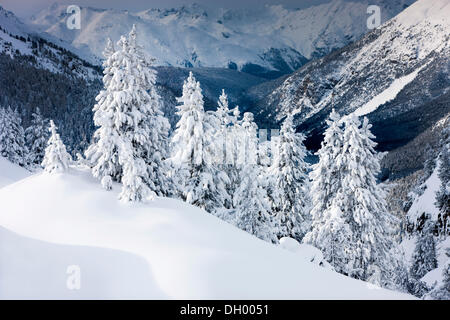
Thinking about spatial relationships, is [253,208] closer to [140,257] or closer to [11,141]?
[140,257]

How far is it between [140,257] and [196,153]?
10.5 m

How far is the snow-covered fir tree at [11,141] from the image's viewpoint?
1726 inches

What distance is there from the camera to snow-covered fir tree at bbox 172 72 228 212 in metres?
17.9

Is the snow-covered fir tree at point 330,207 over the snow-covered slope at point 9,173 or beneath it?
beneath

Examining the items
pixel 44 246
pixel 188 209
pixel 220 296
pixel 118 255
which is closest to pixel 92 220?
pixel 44 246

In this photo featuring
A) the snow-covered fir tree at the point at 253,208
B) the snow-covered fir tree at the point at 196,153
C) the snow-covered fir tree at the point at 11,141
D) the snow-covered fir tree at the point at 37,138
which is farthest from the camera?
the snow-covered fir tree at the point at 37,138

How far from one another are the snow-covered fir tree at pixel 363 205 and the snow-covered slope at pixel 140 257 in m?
9.76

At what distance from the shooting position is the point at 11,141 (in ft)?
148

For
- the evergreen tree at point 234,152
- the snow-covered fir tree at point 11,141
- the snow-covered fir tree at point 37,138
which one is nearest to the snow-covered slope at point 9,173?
the snow-covered fir tree at point 11,141

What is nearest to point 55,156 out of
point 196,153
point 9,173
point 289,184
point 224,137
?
point 196,153

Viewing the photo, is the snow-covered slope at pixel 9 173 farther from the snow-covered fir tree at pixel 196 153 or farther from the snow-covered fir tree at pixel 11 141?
the snow-covered fir tree at pixel 196 153

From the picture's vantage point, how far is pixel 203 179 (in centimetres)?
1836

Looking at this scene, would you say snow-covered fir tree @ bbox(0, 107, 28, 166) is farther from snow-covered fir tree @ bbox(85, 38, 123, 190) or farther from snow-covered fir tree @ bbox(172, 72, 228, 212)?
snow-covered fir tree @ bbox(172, 72, 228, 212)
